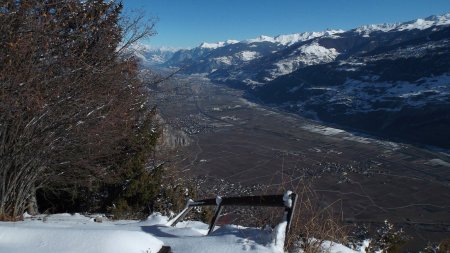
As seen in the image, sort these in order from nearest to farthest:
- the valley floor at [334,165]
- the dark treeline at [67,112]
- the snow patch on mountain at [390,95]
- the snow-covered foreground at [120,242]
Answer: the snow-covered foreground at [120,242], the dark treeline at [67,112], the valley floor at [334,165], the snow patch on mountain at [390,95]

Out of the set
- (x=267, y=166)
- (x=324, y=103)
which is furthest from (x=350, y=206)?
(x=324, y=103)

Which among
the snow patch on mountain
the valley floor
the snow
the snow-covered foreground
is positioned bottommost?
the valley floor

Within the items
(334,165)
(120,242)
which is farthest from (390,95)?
(120,242)

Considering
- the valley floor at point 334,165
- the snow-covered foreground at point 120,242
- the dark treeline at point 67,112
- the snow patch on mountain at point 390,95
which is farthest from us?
the snow patch on mountain at point 390,95

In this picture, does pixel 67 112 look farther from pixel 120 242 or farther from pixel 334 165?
pixel 334 165

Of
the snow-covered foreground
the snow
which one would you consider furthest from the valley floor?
the snow

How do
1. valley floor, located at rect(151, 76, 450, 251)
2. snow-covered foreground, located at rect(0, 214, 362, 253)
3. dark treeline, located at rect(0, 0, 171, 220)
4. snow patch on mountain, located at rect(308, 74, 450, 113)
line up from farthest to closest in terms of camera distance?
1. snow patch on mountain, located at rect(308, 74, 450, 113)
2. valley floor, located at rect(151, 76, 450, 251)
3. dark treeline, located at rect(0, 0, 171, 220)
4. snow-covered foreground, located at rect(0, 214, 362, 253)

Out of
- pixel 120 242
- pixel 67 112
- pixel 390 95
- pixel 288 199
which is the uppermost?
pixel 390 95

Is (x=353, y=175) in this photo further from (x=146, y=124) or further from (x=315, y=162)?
(x=146, y=124)

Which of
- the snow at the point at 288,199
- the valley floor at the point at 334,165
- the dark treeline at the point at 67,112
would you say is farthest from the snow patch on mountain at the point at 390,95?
the snow at the point at 288,199

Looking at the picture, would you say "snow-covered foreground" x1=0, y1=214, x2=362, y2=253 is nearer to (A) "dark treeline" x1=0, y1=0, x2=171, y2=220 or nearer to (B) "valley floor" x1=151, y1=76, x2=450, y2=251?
(A) "dark treeline" x1=0, y1=0, x2=171, y2=220

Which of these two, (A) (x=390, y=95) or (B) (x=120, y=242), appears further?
(A) (x=390, y=95)

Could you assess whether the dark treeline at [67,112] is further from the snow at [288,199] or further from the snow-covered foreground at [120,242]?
the snow at [288,199]
